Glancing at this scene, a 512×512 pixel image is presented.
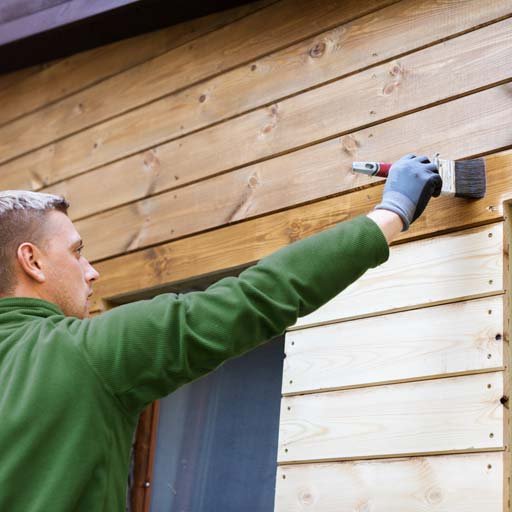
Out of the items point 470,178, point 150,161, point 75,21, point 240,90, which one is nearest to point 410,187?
point 470,178

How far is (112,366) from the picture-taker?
6.64ft

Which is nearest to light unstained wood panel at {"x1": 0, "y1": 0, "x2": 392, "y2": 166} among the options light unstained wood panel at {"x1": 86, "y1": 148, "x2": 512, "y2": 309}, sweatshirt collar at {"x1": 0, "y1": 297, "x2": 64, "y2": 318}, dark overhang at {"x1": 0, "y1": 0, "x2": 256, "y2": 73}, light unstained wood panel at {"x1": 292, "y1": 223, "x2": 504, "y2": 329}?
dark overhang at {"x1": 0, "y1": 0, "x2": 256, "y2": 73}

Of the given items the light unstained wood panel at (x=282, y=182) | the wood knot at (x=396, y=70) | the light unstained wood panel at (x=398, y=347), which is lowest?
the light unstained wood panel at (x=398, y=347)

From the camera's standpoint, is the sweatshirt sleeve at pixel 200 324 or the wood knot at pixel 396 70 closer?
the sweatshirt sleeve at pixel 200 324

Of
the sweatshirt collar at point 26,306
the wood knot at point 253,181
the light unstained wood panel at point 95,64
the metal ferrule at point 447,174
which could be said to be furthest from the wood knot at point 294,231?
the sweatshirt collar at point 26,306

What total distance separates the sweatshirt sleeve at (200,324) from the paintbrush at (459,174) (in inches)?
29.1

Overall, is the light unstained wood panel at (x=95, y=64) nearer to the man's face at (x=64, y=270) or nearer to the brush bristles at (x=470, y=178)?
the brush bristles at (x=470, y=178)

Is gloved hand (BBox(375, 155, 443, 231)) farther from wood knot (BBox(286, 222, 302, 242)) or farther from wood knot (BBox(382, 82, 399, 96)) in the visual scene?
wood knot (BBox(286, 222, 302, 242))

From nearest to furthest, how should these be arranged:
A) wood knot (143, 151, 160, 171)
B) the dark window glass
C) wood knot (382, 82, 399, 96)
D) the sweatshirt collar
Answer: the sweatshirt collar < wood knot (382, 82, 399, 96) < the dark window glass < wood knot (143, 151, 160, 171)

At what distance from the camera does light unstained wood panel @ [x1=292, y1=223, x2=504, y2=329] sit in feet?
9.26

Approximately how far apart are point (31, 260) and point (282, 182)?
1232mm

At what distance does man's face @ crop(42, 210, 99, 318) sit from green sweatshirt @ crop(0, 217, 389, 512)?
1.00 feet

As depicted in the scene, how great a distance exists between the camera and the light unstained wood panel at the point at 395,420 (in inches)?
106

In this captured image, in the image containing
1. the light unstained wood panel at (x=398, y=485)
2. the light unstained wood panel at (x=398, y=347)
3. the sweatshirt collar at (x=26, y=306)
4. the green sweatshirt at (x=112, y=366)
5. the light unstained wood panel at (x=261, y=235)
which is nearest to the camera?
the green sweatshirt at (x=112, y=366)
